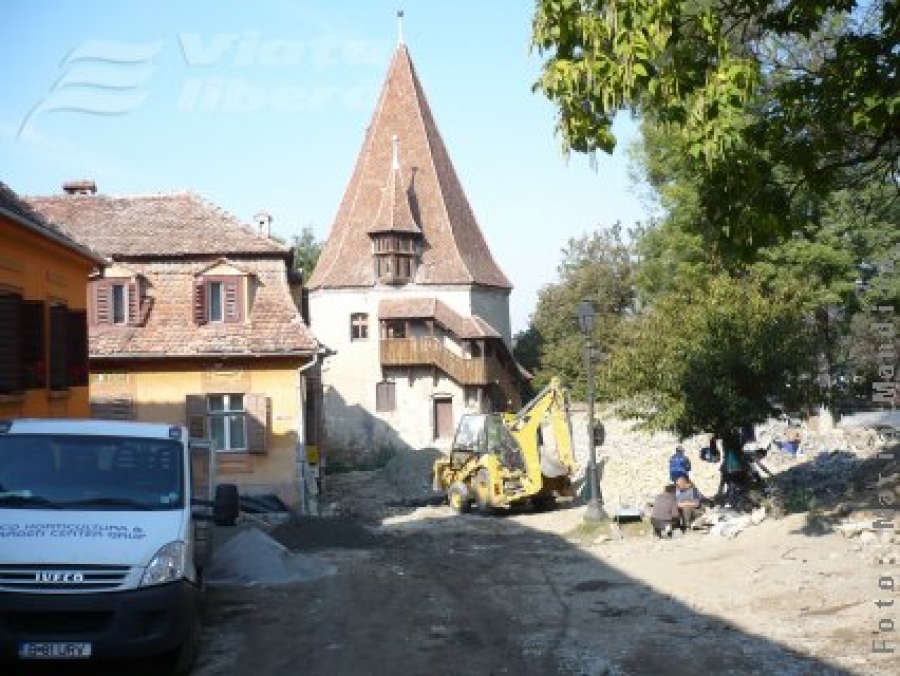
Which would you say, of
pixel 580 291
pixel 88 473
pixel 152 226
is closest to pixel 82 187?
pixel 152 226

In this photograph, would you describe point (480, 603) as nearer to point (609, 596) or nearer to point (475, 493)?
point (609, 596)

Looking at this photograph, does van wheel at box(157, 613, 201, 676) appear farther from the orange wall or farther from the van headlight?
the orange wall

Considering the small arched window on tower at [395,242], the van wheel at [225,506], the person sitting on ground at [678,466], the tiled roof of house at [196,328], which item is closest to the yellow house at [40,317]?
the tiled roof of house at [196,328]

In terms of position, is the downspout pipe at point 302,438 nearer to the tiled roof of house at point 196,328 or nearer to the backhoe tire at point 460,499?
the tiled roof of house at point 196,328

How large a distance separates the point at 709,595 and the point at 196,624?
5.79 metres

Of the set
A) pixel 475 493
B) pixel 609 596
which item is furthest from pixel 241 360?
pixel 609 596

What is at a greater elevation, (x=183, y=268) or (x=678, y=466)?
(x=183, y=268)

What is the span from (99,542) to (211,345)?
57.5 ft

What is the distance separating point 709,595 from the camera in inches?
458

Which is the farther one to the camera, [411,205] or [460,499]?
[411,205]

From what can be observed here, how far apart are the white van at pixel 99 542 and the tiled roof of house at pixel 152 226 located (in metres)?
17.1

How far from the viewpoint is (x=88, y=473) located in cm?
911

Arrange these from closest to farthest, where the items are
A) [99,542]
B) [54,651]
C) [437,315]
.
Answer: [54,651] < [99,542] < [437,315]

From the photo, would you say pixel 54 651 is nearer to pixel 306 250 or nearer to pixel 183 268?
pixel 183 268
